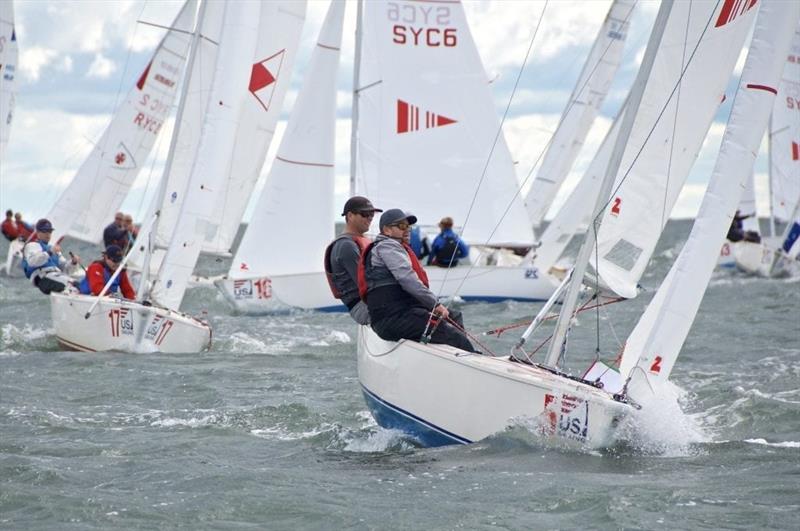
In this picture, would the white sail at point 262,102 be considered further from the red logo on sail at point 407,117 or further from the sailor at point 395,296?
the sailor at point 395,296

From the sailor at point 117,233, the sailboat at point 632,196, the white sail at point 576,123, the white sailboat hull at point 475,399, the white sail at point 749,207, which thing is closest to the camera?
the white sailboat hull at point 475,399

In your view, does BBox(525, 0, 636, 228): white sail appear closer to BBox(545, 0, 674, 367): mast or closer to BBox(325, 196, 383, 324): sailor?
BBox(545, 0, 674, 367): mast

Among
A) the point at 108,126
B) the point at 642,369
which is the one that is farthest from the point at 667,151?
the point at 108,126

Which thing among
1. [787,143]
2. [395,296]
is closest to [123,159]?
[787,143]

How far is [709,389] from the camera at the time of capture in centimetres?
904

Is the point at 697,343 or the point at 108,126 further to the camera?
the point at 108,126

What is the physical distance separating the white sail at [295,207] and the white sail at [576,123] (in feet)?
20.9

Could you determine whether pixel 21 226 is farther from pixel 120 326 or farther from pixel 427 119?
pixel 120 326

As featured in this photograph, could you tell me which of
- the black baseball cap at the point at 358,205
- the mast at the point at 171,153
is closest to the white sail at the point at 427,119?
the mast at the point at 171,153

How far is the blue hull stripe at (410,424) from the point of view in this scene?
21.9ft

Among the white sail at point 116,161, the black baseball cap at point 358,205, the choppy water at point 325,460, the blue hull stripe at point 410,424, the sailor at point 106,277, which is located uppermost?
the white sail at point 116,161

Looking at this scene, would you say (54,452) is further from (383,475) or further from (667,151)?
(667,151)

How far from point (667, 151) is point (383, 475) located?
2.48 meters

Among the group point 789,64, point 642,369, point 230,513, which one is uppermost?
point 789,64
